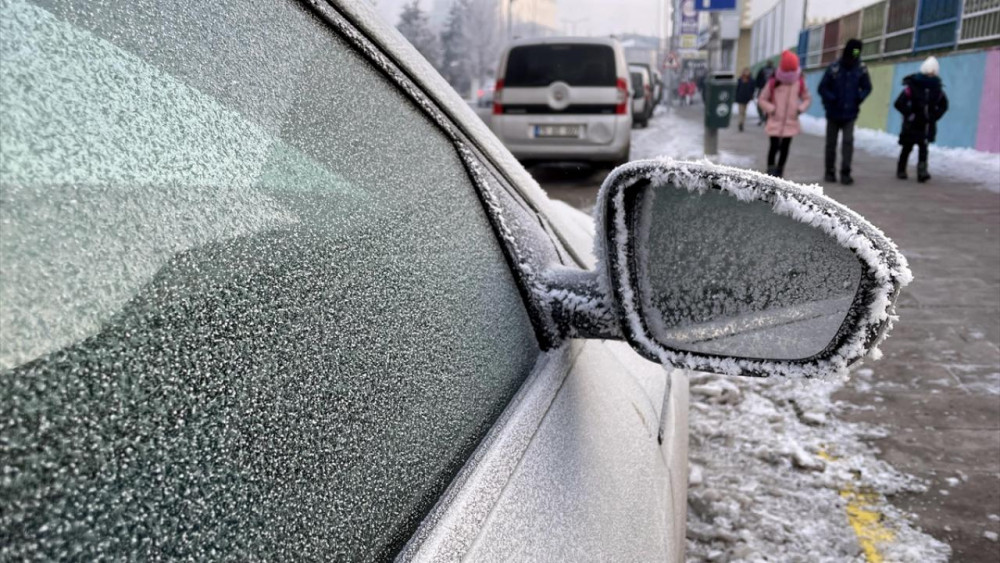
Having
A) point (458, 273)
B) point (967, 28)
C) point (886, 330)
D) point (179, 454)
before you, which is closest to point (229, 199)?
point (179, 454)

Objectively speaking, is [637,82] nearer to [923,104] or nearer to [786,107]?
[786,107]

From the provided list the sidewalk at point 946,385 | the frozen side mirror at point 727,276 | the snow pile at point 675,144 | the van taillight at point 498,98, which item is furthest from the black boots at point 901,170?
the frozen side mirror at point 727,276

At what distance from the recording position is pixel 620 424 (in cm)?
144

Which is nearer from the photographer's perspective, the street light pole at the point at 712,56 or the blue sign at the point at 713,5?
the blue sign at the point at 713,5

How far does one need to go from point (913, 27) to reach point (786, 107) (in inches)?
379

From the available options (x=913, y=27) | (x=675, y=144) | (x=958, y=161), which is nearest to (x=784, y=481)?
(x=958, y=161)

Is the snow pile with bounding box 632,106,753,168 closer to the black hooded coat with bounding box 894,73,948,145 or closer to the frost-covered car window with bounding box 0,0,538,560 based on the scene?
the black hooded coat with bounding box 894,73,948,145

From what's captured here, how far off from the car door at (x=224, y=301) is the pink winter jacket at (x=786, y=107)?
35.8 feet

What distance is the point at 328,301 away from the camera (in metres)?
0.84

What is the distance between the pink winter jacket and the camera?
11094 mm

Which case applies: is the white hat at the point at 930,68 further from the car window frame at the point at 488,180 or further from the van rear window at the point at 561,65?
the car window frame at the point at 488,180

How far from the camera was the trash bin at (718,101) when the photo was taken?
1441cm

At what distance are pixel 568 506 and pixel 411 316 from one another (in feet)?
1.07

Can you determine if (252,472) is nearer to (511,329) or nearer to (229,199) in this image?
(229,199)
